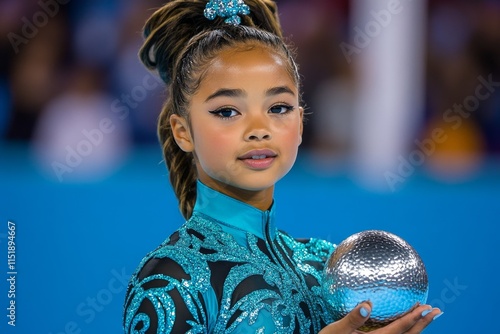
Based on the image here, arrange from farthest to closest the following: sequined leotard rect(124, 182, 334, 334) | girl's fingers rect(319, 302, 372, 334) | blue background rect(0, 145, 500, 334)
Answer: blue background rect(0, 145, 500, 334)
sequined leotard rect(124, 182, 334, 334)
girl's fingers rect(319, 302, 372, 334)

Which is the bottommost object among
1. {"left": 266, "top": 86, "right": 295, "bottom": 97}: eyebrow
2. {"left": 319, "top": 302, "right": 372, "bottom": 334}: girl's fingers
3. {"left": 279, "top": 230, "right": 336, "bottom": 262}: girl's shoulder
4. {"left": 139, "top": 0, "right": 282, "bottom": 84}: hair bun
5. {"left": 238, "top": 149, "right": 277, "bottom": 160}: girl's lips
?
{"left": 319, "top": 302, "right": 372, "bottom": 334}: girl's fingers

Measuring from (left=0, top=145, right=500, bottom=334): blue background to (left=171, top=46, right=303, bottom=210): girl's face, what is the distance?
1431 millimetres

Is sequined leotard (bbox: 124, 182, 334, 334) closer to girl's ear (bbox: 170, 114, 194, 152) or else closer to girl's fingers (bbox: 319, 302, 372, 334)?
girl's ear (bbox: 170, 114, 194, 152)

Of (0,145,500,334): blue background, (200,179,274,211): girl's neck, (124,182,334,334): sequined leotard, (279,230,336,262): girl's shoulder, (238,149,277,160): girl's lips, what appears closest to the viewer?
(124,182,334,334): sequined leotard

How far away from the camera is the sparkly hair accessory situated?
1862mm

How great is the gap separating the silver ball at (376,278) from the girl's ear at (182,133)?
0.40 metres

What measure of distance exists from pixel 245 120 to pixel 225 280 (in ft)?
1.02

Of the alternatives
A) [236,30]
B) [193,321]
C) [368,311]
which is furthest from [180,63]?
[368,311]

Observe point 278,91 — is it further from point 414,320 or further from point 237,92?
point 414,320

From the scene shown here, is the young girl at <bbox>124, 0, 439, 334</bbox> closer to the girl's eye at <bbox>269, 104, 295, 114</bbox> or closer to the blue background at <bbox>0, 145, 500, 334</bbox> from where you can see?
the girl's eye at <bbox>269, 104, 295, 114</bbox>

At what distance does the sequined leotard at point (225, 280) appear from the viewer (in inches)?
62.2

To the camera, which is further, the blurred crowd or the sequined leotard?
the blurred crowd

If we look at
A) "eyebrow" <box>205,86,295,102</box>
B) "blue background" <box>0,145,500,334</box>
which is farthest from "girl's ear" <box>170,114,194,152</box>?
"blue background" <box>0,145,500,334</box>

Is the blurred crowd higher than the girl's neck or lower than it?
higher
